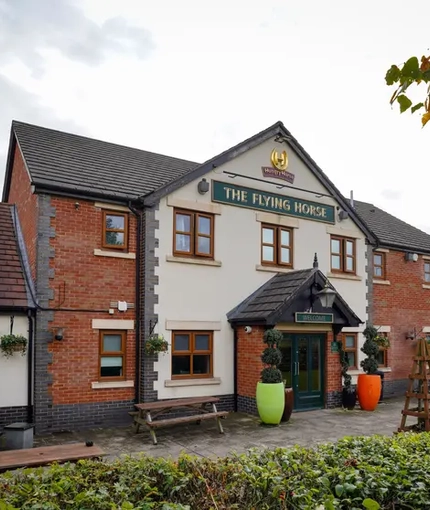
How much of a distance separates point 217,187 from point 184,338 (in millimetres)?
4267

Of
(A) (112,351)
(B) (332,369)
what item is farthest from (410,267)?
(A) (112,351)

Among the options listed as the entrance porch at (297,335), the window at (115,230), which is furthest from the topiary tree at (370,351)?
the window at (115,230)

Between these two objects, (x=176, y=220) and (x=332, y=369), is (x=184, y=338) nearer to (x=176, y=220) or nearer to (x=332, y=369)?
(x=176, y=220)

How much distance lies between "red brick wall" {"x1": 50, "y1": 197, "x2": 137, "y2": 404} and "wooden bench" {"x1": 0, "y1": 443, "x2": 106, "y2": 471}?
3.97 m

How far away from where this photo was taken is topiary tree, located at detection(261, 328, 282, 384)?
12180 millimetres

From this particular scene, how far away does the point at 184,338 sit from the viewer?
1300cm

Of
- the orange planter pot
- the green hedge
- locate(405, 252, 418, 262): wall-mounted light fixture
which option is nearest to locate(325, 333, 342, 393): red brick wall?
the orange planter pot

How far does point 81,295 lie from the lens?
1171cm

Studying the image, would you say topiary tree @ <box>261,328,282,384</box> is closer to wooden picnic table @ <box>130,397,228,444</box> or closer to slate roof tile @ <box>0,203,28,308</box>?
wooden picnic table @ <box>130,397,228,444</box>

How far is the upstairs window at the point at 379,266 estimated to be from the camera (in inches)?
724

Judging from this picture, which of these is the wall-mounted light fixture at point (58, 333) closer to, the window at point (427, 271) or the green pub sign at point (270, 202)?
the green pub sign at point (270, 202)

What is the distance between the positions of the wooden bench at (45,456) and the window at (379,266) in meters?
13.6

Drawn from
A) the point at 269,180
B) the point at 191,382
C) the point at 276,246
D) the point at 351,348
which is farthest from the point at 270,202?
the point at 191,382

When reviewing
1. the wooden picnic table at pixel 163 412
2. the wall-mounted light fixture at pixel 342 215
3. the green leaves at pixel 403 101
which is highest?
the wall-mounted light fixture at pixel 342 215
